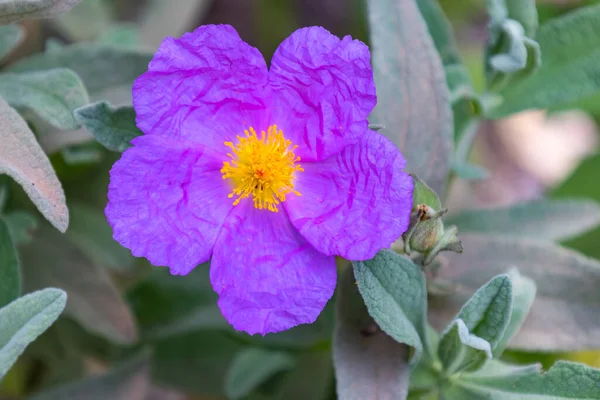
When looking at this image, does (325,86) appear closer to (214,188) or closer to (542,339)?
(214,188)

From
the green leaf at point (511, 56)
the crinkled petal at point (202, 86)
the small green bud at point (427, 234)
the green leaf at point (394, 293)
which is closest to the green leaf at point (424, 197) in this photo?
the small green bud at point (427, 234)

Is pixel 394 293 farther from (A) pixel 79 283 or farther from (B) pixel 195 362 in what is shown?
(B) pixel 195 362

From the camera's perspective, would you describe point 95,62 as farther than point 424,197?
Yes

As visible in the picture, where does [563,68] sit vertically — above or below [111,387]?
above

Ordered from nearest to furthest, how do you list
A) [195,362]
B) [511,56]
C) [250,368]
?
1. [511,56]
2. [250,368]
3. [195,362]

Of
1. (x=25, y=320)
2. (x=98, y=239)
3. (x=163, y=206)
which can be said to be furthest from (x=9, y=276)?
(x=98, y=239)

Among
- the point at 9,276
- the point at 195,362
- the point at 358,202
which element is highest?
the point at 358,202
